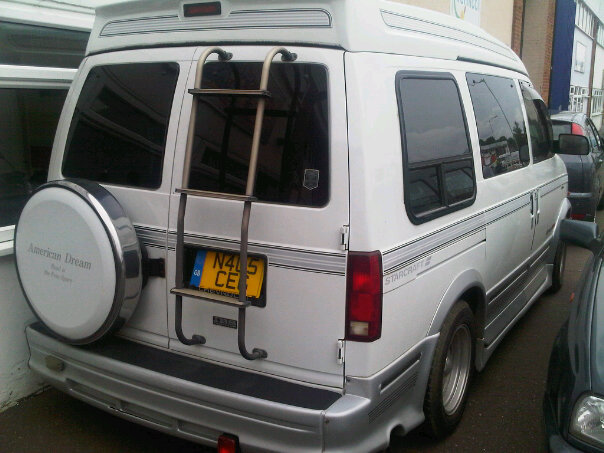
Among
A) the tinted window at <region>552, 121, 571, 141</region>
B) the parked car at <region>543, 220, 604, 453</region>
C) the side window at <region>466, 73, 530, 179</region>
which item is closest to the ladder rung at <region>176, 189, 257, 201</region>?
the parked car at <region>543, 220, 604, 453</region>

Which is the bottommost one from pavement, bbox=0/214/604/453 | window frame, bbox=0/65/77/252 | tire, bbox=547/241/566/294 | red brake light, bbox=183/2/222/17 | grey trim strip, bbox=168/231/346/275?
pavement, bbox=0/214/604/453

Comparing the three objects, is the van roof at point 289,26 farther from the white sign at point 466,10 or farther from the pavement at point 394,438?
the white sign at point 466,10

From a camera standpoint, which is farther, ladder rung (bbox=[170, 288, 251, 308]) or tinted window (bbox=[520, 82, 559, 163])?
tinted window (bbox=[520, 82, 559, 163])

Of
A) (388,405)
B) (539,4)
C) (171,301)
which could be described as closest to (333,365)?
(388,405)

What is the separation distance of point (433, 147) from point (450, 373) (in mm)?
1339

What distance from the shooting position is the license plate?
8.77ft

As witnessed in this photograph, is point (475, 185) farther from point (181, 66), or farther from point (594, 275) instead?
Answer: point (181, 66)

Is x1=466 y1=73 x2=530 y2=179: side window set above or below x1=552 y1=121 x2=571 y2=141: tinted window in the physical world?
above

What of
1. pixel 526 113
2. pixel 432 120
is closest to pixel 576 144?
pixel 526 113

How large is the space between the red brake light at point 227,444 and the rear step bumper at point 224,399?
0.03 m

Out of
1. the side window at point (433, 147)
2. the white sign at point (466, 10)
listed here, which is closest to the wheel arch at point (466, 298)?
the side window at point (433, 147)

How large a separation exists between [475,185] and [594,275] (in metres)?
0.81

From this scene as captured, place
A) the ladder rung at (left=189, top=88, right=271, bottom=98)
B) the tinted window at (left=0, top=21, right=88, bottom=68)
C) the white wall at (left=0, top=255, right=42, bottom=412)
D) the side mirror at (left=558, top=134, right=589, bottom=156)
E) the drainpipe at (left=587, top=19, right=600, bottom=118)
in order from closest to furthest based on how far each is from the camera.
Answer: the ladder rung at (left=189, top=88, right=271, bottom=98)
the white wall at (left=0, top=255, right=42, bottom=412)
the tinted window at (left=0, top=21, right=88, bottom=68)
the side mirror at (left=558, top=134, right=589, bottom=156)
the drainpipe at (left=587, top=19, right=600, bottom=118)

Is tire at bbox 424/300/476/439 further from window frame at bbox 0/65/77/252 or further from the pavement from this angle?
window frame at bbox 0/65/77/252
